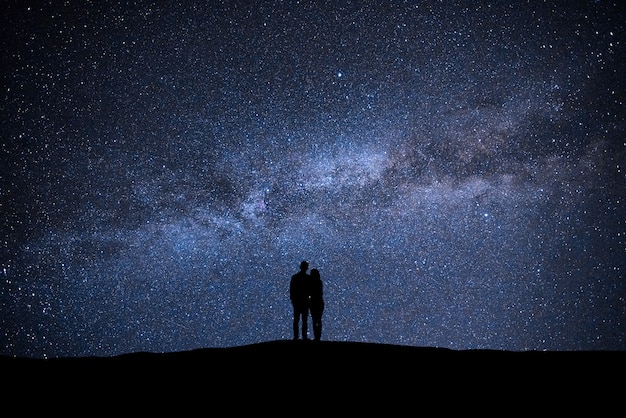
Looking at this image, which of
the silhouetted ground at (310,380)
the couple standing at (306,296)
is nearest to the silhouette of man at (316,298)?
the couple standing at (306,296)

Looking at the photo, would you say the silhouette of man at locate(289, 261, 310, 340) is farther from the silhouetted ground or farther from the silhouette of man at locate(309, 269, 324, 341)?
the silhouetted ground

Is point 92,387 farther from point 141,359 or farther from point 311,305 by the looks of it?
point 311,305

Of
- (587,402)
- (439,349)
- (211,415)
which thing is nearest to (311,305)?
(439,349)

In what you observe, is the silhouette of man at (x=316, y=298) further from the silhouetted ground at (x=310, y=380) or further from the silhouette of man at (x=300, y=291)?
the silhouetted ground at (x=310, y=380)

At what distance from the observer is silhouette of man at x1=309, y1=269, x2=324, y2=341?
9039mm

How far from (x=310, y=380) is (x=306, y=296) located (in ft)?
10.2

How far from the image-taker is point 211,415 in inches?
196

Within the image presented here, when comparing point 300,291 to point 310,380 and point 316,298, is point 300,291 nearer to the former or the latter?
point 316,298

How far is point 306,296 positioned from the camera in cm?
899

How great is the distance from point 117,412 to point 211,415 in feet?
3.96

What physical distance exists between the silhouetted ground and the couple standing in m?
1.41

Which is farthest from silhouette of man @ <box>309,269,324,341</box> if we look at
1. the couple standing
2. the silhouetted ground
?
the silhouetted ground

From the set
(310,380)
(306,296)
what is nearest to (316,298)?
(306,296)

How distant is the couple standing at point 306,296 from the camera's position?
352 inches
